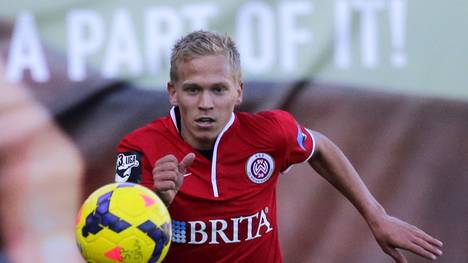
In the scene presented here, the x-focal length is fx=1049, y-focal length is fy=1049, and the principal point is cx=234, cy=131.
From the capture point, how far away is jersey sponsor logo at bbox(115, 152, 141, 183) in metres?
3.56

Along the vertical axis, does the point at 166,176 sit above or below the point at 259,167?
above

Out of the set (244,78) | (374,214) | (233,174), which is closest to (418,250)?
(374,214)

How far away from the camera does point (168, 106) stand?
15.8ft

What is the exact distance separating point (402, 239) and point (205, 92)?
2.93ft

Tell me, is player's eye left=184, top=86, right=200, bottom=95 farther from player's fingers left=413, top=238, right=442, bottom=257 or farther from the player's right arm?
player's fingers left=413, top=238, right=442, bottom=257

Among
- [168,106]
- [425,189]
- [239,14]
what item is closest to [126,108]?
[168,106]

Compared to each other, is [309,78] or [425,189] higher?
[309,78]

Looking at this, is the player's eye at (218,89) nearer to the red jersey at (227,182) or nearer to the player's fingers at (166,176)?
the red jersey at (227,182)

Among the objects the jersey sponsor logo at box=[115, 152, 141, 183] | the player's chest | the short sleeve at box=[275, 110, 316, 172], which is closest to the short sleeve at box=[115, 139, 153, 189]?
the jersey sponsor logo at box=[115, 152, 141, 183]

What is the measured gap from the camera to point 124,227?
322 cm

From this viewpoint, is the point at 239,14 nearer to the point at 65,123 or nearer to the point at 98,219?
the point at 65,123

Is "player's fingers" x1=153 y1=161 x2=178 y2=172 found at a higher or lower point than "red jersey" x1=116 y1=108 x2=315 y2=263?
higher

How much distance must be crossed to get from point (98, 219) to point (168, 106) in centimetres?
161

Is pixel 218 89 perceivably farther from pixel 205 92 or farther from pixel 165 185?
pixel 165 185
